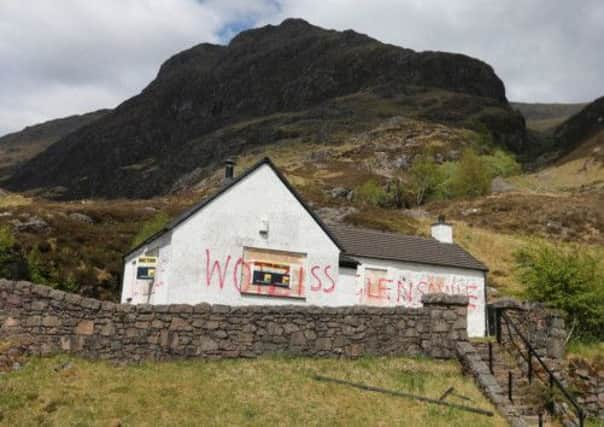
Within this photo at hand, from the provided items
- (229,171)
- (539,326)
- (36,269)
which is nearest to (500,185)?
(36,269)

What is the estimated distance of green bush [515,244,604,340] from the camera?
2234 centimetres

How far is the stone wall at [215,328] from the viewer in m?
14.1

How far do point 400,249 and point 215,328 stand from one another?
16.3 m

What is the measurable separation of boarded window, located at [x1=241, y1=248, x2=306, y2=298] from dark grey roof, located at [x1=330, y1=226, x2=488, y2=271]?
13.9 ft

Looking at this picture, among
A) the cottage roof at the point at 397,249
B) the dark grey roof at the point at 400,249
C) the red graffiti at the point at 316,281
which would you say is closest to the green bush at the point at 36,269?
the cottage roof at the point at 397,249

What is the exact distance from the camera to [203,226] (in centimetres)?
2256

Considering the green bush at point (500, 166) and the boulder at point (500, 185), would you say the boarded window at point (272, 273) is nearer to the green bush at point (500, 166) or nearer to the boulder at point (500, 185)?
the boulder at point (500, 185)

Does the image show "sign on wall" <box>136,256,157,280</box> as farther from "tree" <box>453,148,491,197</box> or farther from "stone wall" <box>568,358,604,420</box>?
"tree" <box>453,148,491,197</box>

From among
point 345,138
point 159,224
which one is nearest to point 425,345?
point 159,224

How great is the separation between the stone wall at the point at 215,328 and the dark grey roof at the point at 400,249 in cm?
1127

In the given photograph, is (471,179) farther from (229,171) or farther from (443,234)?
(229,171)

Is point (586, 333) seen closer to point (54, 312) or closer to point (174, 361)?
point (174, 361)

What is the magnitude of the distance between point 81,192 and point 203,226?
187 metres

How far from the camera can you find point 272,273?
76.4 feet
